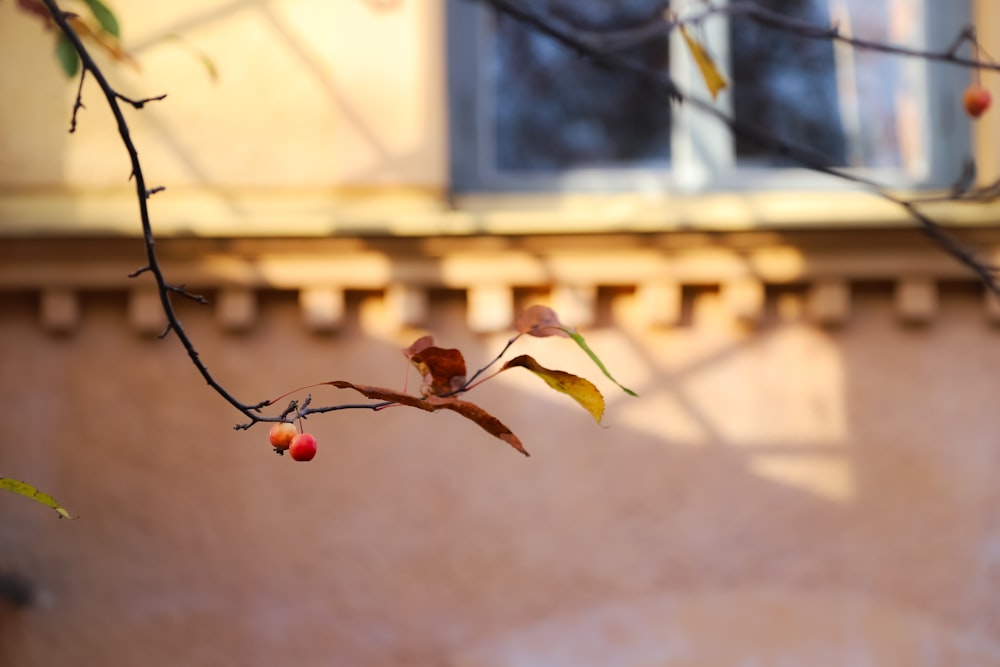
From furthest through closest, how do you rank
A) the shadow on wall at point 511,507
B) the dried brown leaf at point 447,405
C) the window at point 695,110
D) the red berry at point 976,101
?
the window at point 695,110 → the shadow on wall at point 511,507 → the red berry at point 976,101 → the dried brown leaf at point 447,405

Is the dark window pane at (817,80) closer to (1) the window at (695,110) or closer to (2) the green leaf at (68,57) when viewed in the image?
(1) the window at (695,110)

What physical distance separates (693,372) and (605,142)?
0.77 metres

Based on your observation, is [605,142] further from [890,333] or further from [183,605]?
[183,605]

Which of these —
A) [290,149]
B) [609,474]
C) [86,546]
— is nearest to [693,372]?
[609,474]

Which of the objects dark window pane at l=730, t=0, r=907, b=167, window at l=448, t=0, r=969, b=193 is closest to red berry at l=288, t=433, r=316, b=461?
window at l=448, t=0, r=969, b=193

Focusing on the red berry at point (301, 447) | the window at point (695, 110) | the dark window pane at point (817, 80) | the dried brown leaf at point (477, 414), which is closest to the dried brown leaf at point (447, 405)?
the dried brown leaf at point (477, 414)

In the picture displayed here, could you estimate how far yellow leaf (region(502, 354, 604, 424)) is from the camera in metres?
1.24

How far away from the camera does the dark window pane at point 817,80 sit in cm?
324

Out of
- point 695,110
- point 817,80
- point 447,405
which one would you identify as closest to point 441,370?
point 447,405

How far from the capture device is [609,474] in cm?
285

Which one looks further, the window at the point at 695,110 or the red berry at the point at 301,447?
the window at the point at 695,110

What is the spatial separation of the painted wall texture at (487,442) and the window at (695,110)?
33 cm

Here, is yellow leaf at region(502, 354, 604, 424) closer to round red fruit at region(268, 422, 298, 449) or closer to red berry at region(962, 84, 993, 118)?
round red fruit at region(268, 422, 298, 449)

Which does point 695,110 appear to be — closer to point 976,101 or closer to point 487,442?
point 976,101
